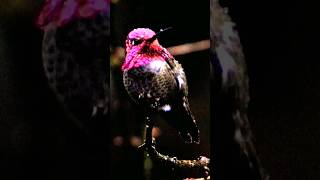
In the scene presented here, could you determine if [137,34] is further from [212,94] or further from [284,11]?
[284,11]

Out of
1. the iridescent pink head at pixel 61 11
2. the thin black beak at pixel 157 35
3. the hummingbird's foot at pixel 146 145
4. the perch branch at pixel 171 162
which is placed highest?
the iridescent pink head at pixel 61 11

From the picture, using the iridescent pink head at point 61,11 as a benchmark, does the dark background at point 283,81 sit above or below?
below

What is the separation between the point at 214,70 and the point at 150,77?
0.34m

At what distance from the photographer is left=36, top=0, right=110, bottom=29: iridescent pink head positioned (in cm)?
267

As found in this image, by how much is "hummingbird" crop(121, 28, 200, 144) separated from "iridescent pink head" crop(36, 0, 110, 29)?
324 millimetres

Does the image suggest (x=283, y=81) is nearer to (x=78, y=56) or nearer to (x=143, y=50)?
(x=143, y=50)

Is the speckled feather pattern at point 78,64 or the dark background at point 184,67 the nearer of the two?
the dark background at point 184,67

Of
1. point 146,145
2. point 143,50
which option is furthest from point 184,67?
point 146,145

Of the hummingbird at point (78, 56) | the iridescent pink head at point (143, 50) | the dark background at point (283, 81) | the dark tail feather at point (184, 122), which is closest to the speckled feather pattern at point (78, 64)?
the hummingbird at point (78, 56)

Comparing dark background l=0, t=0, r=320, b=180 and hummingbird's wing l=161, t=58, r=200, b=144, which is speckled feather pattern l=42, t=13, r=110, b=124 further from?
hummingbird's wing l=161, t=58, r=200, b=144

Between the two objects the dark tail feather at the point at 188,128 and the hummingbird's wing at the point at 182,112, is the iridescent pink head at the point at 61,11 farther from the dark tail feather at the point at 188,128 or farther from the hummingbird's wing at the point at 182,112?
the dark tail feather at the point at 188,128

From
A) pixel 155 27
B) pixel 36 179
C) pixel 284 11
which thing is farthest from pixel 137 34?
pixel 36 179

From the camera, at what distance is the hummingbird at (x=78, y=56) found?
263cm

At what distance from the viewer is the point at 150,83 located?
2.57 m
